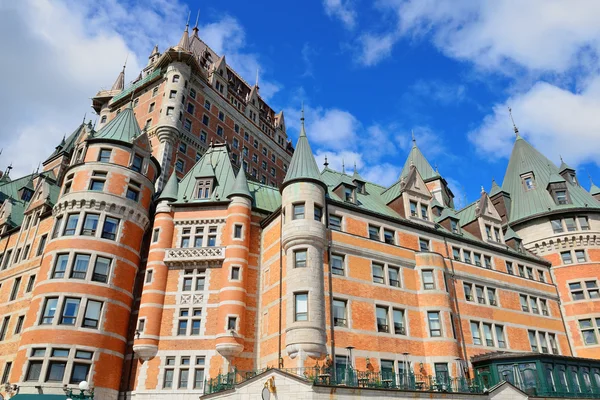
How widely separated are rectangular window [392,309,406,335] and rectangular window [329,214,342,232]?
295 inches

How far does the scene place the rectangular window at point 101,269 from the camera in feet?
109

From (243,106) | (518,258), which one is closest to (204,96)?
(243,106)

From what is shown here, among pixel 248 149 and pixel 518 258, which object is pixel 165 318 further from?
pixel 248 149

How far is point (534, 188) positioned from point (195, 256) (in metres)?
38.8

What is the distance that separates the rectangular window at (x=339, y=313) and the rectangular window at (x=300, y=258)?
341cm

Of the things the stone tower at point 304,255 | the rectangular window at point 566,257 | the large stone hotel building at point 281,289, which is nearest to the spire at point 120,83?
the large stone hotel building at point 281,289

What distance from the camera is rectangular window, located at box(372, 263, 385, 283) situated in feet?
113

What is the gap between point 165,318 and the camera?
33.9 m

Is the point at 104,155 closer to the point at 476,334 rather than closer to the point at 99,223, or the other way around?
the point at 99,223

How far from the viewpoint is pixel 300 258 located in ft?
104

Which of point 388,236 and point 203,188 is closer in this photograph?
point 388,236

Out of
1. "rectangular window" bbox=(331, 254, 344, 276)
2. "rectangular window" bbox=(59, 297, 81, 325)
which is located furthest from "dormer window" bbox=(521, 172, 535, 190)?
"rectangular window" bbox=(59, 297, 81, 325)

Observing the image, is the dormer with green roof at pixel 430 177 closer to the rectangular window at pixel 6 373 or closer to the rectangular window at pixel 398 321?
the rectangular window at pixel 398 321

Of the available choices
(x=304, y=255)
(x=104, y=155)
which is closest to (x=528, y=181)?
(x=304, y=255)
